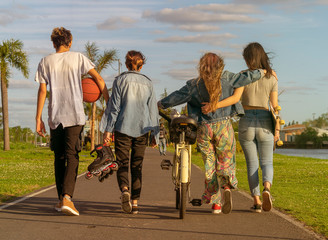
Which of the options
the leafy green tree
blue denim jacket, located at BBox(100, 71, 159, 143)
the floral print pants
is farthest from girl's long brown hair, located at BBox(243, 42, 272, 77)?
the leafy green tree

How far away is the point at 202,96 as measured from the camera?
22.7 ft

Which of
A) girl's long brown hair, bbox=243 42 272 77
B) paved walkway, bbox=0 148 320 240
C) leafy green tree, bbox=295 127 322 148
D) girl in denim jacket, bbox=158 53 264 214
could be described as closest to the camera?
paved walkway, bbox=0 148 320 240

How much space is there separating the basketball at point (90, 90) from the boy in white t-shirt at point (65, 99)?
0.20 ft

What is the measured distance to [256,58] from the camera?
24.1 feet

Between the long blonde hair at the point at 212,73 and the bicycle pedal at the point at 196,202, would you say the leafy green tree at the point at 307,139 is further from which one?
the long blonde hair at the point at 212,73

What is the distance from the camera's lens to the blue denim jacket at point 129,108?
7047 mm

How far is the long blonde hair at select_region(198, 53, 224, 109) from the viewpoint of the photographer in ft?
22.2

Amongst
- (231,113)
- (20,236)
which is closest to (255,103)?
(231,113)

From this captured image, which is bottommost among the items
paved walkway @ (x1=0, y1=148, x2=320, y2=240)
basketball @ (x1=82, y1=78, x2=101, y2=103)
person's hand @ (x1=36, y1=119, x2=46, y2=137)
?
paved walkway @ (x1=0, y1=148, x2=320, y2=240)

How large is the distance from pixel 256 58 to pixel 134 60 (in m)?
1.62

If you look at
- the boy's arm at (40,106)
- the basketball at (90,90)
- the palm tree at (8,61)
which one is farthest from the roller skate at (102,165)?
the palm tree at (8,61)

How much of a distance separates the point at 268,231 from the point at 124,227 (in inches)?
62.0

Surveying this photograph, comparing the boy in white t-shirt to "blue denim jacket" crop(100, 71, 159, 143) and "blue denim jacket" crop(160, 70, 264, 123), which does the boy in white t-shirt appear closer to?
"blue denim jacket" crop(100, 71, 159, 143)

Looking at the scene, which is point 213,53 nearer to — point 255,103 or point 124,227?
point 255,103
